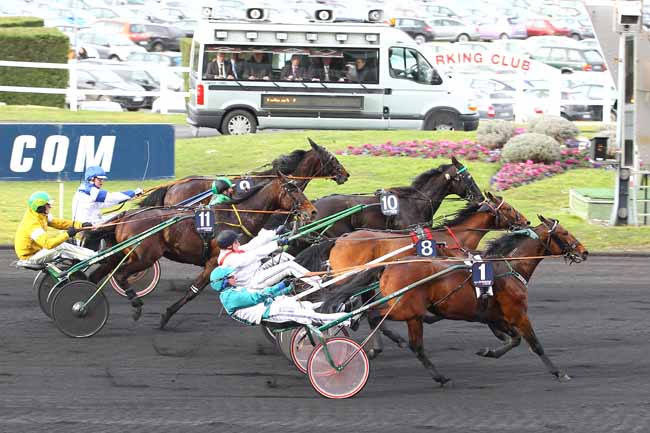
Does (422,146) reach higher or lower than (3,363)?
higher

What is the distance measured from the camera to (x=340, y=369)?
8.74 meters

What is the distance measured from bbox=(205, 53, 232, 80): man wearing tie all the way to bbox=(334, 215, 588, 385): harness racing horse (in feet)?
46.9

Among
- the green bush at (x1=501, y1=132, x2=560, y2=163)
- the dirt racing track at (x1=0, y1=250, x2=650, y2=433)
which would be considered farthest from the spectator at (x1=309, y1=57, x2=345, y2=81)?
the dirt racing track at (x1=0, y1=250, x2=650, y2=433)

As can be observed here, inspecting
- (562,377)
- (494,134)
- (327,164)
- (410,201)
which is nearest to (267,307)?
(562,377)

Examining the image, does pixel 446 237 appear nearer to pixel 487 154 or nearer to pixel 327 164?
pixel 327 164

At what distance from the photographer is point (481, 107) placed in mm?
28969

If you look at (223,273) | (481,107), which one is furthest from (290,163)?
(481,107)

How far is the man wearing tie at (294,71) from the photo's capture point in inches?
901

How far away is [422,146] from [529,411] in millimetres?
12883

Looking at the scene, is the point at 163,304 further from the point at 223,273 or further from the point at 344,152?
the point at 344,152

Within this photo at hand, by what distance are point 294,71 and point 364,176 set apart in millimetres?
4277

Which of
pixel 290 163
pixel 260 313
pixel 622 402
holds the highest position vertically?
pixel 290 163

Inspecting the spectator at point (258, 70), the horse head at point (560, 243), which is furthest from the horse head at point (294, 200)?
the spectator at point (258, 70)

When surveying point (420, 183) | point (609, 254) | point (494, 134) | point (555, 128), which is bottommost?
point (609, 254)
